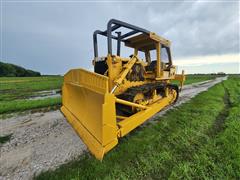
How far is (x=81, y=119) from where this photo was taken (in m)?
3.84

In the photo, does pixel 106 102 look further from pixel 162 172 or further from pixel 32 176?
pixel 32 176

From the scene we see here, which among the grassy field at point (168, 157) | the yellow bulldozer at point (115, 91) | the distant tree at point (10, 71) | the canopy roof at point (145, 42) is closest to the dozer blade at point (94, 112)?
the yellow bulldozer at point (115, 91)

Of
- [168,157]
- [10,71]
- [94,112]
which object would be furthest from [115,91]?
[10,71]

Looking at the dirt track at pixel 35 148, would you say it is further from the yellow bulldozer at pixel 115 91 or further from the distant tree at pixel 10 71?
the distant tree at pixel 10 71

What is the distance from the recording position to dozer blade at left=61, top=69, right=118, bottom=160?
273 cm

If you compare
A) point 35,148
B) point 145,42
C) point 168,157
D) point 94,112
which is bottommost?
point 35,148

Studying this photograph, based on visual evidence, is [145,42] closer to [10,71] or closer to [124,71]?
[124,71]

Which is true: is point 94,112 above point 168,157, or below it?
above

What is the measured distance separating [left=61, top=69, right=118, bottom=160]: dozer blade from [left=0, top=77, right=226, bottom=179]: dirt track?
1.17ft

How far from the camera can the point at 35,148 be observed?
3.35 meters

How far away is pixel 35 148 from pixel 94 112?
1.57 meters

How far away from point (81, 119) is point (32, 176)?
158cm

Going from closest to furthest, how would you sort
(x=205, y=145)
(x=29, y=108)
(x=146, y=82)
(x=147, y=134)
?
1. (x=205, y=145)
2. (x=147, y=134)
3. (x=146, y=82)
4. (x=29, y=108)

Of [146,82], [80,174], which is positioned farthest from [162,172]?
[146,82]
